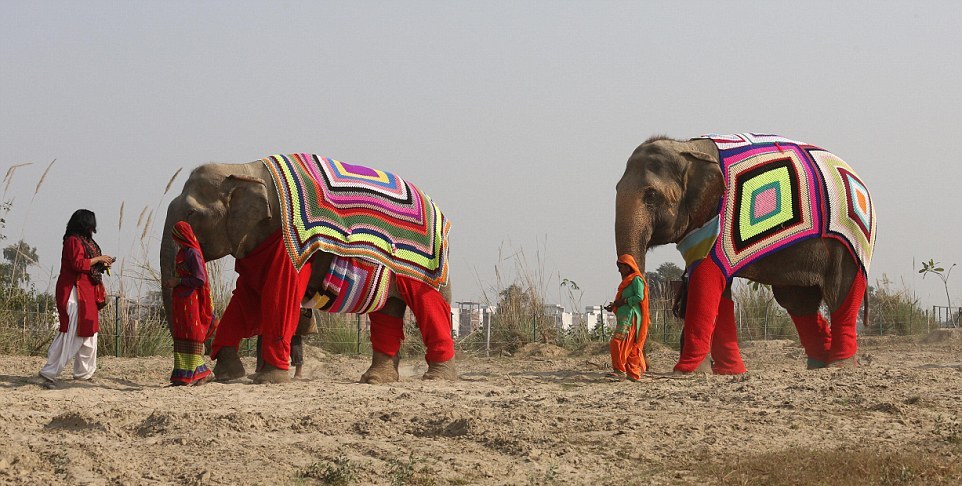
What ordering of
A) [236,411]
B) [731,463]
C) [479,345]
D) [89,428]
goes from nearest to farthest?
[731,463], [89,428], [236,411], [479,345]

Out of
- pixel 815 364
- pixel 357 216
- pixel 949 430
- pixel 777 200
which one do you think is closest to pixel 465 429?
pixel 949 430

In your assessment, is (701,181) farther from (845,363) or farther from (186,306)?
(186,306)

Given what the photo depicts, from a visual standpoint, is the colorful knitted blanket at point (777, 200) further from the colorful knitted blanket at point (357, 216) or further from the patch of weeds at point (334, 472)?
the patch of weeds at point (334, 472)

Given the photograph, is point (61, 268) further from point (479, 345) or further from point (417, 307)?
point (479, 345)

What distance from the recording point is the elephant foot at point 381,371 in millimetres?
10117

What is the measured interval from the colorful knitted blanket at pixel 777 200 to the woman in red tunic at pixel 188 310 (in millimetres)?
4140

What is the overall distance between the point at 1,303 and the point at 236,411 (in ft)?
23.2

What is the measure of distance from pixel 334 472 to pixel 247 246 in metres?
4.13

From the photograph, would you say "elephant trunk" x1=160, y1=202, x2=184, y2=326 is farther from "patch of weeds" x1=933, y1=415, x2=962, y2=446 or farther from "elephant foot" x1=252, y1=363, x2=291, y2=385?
"patch of weeds" x1=933, y1=415, x2=962, y2=446

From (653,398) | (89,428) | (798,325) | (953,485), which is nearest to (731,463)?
(953,485)

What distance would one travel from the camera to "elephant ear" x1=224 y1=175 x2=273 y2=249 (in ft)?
31.6

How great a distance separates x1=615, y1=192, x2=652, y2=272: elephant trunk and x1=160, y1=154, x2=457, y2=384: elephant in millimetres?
1799

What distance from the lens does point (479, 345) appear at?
15.5 meters

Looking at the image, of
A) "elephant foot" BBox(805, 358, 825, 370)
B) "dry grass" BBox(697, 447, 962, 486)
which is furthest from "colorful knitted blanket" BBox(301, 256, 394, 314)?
"dry grass" BBox(697, 447, 962, 486)
